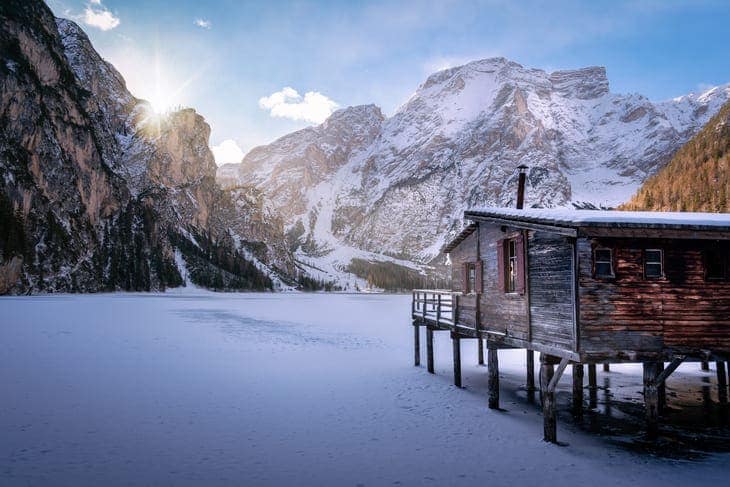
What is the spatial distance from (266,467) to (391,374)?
49.1 feet

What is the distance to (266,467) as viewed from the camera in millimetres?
13195

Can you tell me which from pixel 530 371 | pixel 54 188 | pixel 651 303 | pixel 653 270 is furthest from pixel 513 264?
pixel 54 188

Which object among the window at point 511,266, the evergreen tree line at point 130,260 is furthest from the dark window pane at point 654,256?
the evergreen tree line at point 130,260

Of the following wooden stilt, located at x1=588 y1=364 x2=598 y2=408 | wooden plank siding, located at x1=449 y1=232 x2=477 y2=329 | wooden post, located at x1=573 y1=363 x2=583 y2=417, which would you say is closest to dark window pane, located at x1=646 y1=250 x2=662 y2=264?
wooden post, located at x1=573 y1=363 x2=583 y2=417

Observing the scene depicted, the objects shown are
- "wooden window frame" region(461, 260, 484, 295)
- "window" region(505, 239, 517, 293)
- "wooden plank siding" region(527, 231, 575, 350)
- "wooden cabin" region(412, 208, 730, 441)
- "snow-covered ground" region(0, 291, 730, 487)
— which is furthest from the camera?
"wooden window frame" region(461, 260, 484, 295)

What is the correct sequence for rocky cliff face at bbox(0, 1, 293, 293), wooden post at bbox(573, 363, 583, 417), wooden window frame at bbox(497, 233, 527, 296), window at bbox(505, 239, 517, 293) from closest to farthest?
wooden window frame at bbox(497, 233, 527, 296) < window at bbox(505, 239, 517, 293) < wooden post at bbox(573, 363, 583, 417) < rocky cliff face at bbox(0, 1, 293, 293)

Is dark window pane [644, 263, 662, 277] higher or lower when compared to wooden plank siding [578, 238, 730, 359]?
higher

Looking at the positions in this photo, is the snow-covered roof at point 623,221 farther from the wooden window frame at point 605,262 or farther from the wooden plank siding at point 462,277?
the wooden plank siding at point 462,277

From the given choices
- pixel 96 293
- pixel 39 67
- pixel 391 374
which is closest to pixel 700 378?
pixel 391 374

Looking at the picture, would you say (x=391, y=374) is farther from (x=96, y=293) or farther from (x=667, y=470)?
(x=96, y=293)

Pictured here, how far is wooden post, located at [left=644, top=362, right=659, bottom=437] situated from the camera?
1523cm

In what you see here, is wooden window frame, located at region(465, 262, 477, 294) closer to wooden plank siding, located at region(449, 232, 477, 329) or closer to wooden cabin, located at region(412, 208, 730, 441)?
wooden plank siding, located at region(449, 232, 477, 329)

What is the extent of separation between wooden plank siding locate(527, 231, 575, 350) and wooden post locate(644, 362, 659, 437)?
248 cm

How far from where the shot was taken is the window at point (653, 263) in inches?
610
